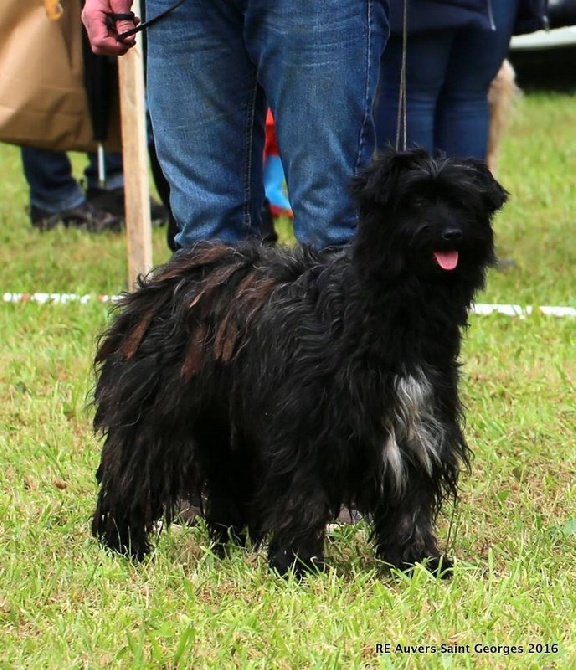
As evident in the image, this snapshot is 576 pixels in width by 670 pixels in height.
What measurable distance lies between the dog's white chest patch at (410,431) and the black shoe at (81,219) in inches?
208

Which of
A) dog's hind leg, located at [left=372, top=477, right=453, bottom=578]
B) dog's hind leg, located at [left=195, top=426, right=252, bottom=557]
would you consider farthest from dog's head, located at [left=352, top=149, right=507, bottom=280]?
dog's hind leg, located at [left=195, top=426, right=252, bottom=557]

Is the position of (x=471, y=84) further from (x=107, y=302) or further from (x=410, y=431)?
(x=410, y=431)

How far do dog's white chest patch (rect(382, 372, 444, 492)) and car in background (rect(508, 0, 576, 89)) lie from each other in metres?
10.4

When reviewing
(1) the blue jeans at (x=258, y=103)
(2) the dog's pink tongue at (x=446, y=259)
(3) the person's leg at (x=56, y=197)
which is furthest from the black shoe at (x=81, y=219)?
(2) the dog's pink tongue at (x=446, y=259)

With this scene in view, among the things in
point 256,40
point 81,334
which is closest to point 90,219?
Result: point 81,334

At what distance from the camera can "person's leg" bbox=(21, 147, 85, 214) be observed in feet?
27.1

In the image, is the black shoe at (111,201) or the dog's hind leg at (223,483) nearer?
the dog's hind leg at (223,483)

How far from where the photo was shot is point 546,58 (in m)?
14.7

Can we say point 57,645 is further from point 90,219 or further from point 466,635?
point 90,219

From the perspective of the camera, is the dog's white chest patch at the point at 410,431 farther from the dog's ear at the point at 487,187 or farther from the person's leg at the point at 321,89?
the person's leg at the point at 321,89

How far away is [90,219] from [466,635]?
5807mm

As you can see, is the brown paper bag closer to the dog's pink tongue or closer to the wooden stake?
the wooden stake

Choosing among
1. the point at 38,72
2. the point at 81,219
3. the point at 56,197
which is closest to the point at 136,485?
the point at 38,72

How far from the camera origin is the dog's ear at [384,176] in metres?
3.00
